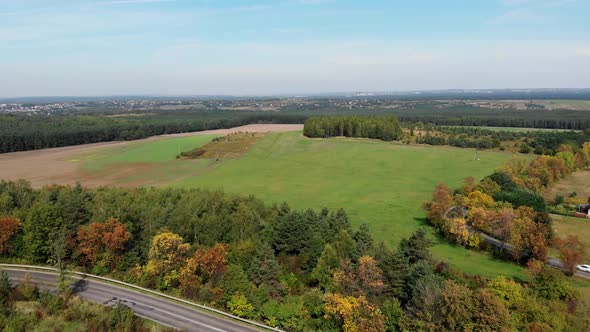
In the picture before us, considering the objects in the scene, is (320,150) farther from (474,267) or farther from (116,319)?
(116,319)

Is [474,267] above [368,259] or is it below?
below

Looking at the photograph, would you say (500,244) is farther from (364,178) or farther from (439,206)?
(364,178)

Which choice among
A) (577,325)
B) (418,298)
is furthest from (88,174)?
(577,325)

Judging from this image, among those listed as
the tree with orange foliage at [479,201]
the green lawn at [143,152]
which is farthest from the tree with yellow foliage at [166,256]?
the green lawn at [143,152]

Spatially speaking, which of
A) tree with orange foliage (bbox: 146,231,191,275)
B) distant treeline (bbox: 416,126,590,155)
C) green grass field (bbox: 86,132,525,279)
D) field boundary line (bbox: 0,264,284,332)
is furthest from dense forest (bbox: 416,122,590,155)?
tree with orange foliage (bbox: 146,231,191,275)

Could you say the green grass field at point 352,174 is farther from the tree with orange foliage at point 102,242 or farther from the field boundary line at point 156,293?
the tree with orange foliage at point 102,242
